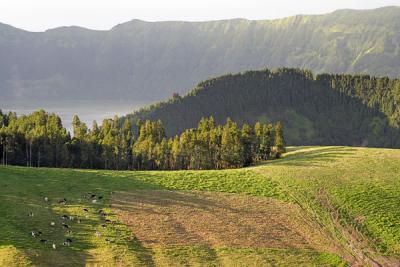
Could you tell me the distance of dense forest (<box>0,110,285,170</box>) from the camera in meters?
142

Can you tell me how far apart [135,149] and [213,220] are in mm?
81992

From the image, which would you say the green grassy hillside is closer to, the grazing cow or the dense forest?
the grazing cow

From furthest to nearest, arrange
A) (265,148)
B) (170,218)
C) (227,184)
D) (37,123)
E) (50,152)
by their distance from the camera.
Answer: (37,123)
(265,148)
(50,152)
(227,184)
(170,218)

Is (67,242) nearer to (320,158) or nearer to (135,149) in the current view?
(320,158)

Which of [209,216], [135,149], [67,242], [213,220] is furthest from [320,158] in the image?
[67,242]

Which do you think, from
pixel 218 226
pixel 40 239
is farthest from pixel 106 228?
pixel 218 226

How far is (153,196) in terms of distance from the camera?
288 ft

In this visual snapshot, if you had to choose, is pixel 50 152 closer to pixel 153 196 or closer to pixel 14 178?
pixel 14 178

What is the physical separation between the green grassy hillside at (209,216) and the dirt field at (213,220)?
15 centimetres

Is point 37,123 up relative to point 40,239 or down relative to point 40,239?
up

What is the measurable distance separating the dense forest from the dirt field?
188 feet

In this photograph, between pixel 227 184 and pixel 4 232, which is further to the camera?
pixel 227 184

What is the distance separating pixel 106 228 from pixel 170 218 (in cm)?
1004

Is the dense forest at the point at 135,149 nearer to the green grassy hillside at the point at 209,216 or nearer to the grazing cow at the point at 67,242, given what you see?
the green grassy hillside at the point at 209,216
